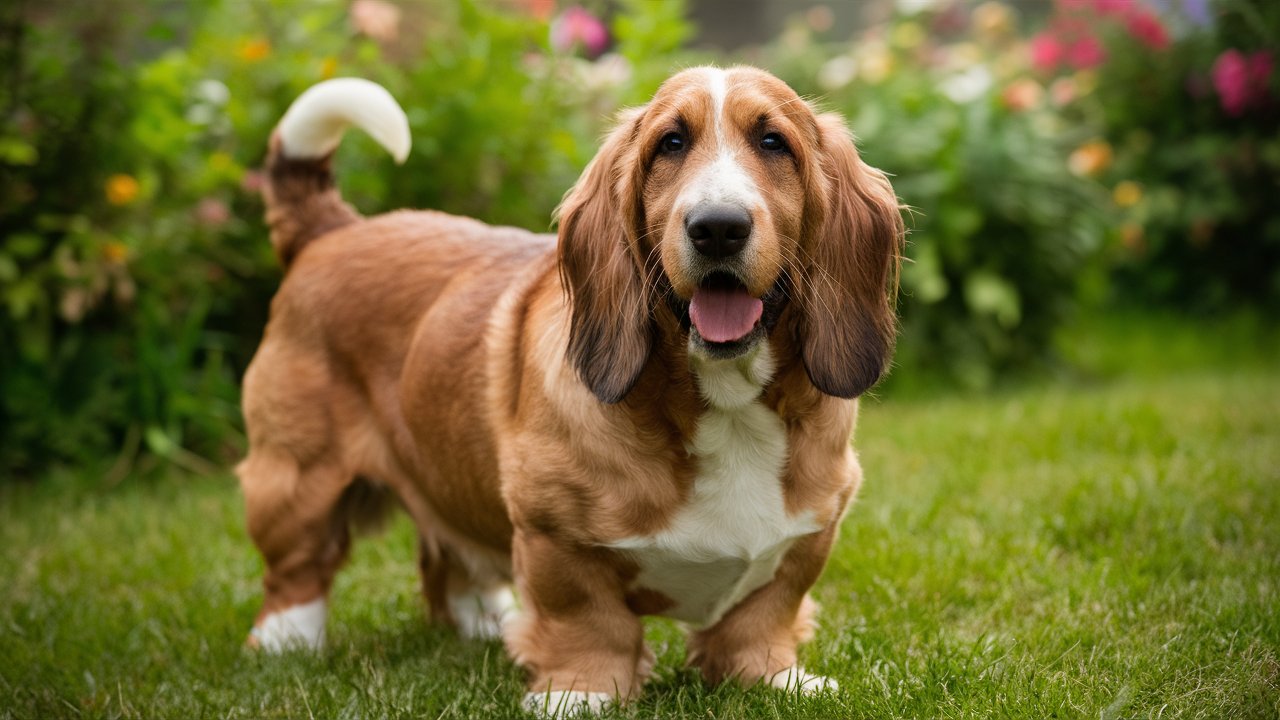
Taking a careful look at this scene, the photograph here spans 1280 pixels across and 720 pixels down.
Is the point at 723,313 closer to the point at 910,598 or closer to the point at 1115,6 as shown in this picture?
the point at 910,598

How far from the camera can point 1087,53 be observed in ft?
29.3

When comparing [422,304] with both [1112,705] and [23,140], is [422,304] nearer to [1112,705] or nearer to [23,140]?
[1112,705]

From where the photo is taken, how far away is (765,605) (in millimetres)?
3209

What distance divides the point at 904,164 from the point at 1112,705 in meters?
4.75

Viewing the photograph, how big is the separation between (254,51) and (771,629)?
4160mm

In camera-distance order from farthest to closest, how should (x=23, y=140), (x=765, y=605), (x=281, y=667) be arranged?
1. (x=23, y=140)
2. (x=281, y=667)
3. (x=765, y=605)

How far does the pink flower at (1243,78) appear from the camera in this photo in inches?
304

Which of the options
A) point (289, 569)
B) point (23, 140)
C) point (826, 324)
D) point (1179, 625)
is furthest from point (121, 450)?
point (1179, 625)

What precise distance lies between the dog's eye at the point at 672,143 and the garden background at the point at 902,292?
1.35m

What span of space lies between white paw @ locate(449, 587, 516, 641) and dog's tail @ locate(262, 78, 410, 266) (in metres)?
1.27

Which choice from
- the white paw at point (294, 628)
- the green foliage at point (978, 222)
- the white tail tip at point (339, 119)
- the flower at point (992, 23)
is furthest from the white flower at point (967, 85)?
the white paw at point (294, 628)

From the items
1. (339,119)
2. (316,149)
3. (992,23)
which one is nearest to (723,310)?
(339,119)

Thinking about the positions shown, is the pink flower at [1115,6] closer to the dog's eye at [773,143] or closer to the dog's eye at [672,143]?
the dog's eye at [773,143]

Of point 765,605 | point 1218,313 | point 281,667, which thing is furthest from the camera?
point 1218,313
